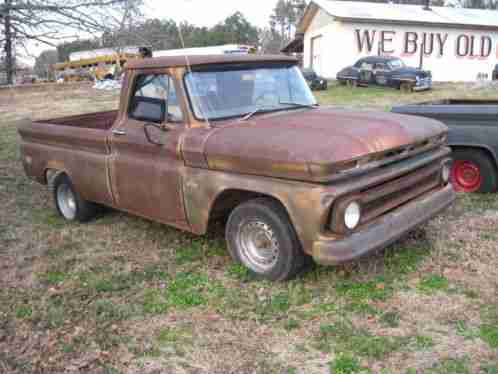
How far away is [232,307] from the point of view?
378 centimetres

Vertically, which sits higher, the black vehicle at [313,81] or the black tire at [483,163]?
the black vehicle at [313,81]

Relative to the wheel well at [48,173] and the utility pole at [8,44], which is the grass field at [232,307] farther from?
the utility pole at [8,44]

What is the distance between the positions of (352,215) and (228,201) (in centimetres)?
115

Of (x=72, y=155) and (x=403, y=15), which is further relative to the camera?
(x=403, y=15)

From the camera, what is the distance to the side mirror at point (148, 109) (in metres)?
4.46

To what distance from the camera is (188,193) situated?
4.20 meters

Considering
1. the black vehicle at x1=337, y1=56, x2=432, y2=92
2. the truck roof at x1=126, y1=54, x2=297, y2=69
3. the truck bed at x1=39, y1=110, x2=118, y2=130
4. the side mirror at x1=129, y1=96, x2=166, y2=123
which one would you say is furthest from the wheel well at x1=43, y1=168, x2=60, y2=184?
the black vehicle at x1=337, y1=56, x2=432, y2=92

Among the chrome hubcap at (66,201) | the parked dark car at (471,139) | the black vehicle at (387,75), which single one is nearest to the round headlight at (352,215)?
the parked dark car at (471,139)

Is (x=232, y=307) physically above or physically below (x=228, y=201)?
below

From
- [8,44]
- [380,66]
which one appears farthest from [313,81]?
[8,44]

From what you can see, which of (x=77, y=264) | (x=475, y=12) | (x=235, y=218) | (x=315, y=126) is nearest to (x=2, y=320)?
(x=77, y=264)

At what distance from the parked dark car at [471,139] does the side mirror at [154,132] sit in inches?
116

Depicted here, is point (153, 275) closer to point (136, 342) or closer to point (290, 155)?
point (136, 342)

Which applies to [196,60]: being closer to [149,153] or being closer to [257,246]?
[149,153]
